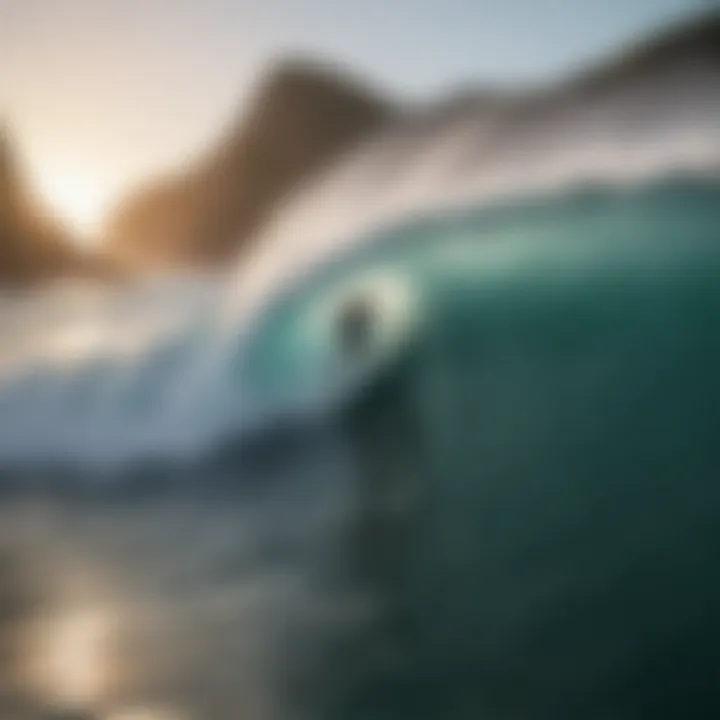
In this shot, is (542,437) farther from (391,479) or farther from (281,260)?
(281,260)

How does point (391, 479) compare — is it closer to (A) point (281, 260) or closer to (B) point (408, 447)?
(B) point (408, 447)

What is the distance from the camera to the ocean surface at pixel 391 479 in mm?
956

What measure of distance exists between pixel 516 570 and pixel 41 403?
1.60ft

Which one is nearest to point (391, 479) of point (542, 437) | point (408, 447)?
point (408, 447)

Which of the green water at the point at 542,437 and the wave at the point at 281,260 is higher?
the wave at the point at 281,260

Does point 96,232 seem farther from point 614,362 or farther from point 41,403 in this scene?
point 614,362

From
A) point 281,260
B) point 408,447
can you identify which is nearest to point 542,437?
point 408,447

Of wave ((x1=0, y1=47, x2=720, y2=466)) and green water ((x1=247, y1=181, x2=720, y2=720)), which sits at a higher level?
wave ((x1=0, y1=47, x2=720, y2=466))

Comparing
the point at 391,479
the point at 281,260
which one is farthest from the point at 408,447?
the point at 281,260

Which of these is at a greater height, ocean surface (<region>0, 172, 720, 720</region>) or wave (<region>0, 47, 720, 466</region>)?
wave (<region>0, 47, 720, 466</region>)

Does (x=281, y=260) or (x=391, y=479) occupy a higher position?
(x=281, y=260)

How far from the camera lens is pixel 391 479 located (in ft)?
3.35

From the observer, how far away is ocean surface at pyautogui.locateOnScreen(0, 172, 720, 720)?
956 millimetres

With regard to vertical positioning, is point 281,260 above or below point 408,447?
above
